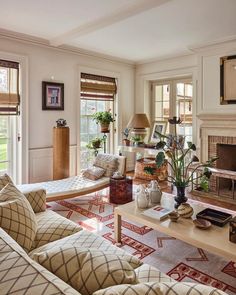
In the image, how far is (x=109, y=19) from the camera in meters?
3.51

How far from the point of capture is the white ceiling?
311 cm

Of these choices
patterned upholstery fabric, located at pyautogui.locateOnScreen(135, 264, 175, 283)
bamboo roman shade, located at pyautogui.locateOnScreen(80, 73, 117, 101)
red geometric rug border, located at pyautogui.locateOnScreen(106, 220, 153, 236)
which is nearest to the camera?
patterned upholstery fabric, located at pyautogui.locateOnScreen(135, 264, 175, 283)

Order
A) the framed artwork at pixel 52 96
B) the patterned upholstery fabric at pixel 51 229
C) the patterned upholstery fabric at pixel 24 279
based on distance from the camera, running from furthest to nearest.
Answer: the framed artwork at pixel 52 96, the patterned upholstery fabric at pixel 51 229, the patterned upholstery fabric at pixel 24 279

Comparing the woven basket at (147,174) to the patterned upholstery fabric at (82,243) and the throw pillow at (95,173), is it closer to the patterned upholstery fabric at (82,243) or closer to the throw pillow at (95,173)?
the throw pillow at (95,173)

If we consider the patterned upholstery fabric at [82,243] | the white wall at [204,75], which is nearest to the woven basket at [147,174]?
the white wall at [204,75]

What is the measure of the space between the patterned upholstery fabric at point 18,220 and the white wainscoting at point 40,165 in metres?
2.74

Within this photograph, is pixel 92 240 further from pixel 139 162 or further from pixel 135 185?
pixel 139 162

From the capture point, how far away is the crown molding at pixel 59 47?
412 cm

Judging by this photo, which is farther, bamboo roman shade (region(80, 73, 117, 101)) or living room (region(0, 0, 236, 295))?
bamboo roman shade (region(80, 73, 117, 101))

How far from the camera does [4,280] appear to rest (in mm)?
897

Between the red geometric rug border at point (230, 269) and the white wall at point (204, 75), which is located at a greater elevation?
the white wall at point (204, 75)

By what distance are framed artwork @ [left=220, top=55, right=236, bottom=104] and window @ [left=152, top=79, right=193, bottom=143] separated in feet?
3.68

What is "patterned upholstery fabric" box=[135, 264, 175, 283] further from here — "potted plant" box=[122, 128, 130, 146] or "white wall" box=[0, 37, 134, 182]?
"potted plant" box=[122, 128, 130, 146]

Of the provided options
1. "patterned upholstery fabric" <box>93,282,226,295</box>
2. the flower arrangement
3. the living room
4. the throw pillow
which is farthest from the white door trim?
"patterned upholstery fabric" <box>93,282,226,295</box>
